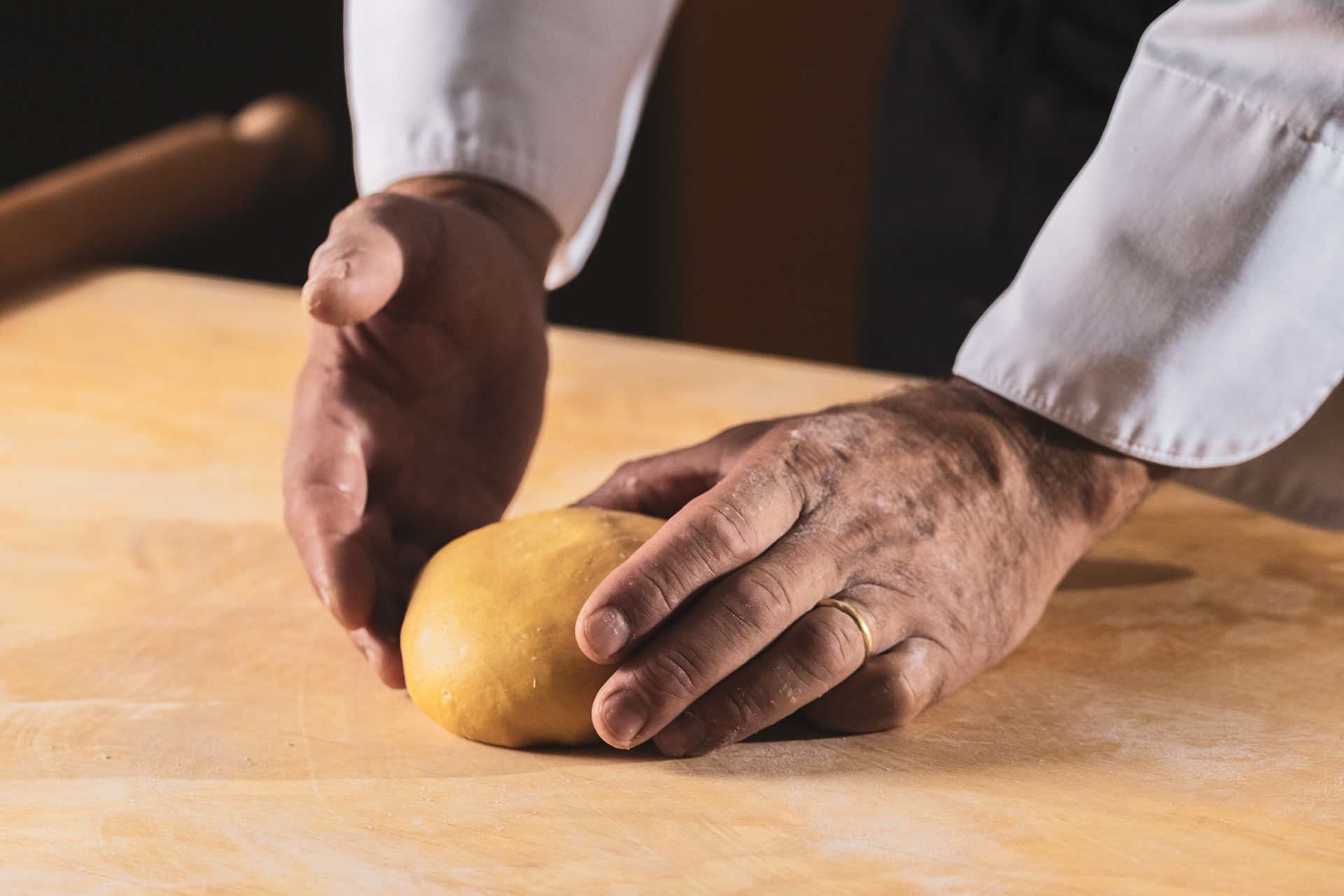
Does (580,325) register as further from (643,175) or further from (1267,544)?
(1267,544)

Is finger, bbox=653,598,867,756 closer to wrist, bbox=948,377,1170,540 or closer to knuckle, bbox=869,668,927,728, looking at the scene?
knuckle, bbox=869,668,927,728

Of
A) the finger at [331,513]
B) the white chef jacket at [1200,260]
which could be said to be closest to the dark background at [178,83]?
the finger at [331,513]

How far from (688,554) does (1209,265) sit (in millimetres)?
466

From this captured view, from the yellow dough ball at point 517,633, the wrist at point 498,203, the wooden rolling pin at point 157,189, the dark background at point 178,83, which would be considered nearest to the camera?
the yellow dough ball at point 517,633

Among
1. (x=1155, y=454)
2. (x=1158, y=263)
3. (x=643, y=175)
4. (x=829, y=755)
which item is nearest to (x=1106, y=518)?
(x=1155, y=454)

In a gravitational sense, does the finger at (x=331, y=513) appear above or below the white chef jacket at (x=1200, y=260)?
below

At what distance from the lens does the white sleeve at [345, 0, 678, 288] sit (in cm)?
136

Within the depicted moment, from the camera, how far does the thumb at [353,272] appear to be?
37.1 inches

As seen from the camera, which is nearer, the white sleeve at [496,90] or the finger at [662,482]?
the finger at [662,482]

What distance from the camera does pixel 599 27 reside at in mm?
1458

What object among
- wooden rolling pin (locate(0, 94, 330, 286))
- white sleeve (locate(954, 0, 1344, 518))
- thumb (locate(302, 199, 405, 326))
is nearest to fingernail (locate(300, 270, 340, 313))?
thumb (locate(302, 199, 405, 326))

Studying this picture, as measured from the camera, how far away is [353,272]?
0.96m

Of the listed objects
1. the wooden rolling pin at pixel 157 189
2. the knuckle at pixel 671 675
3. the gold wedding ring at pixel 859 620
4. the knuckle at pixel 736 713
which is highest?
the gold wedding ring at pixel 859 620

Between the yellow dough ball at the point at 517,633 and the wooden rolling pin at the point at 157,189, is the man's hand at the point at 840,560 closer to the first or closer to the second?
the yellow dough ball at the point at 517,633
